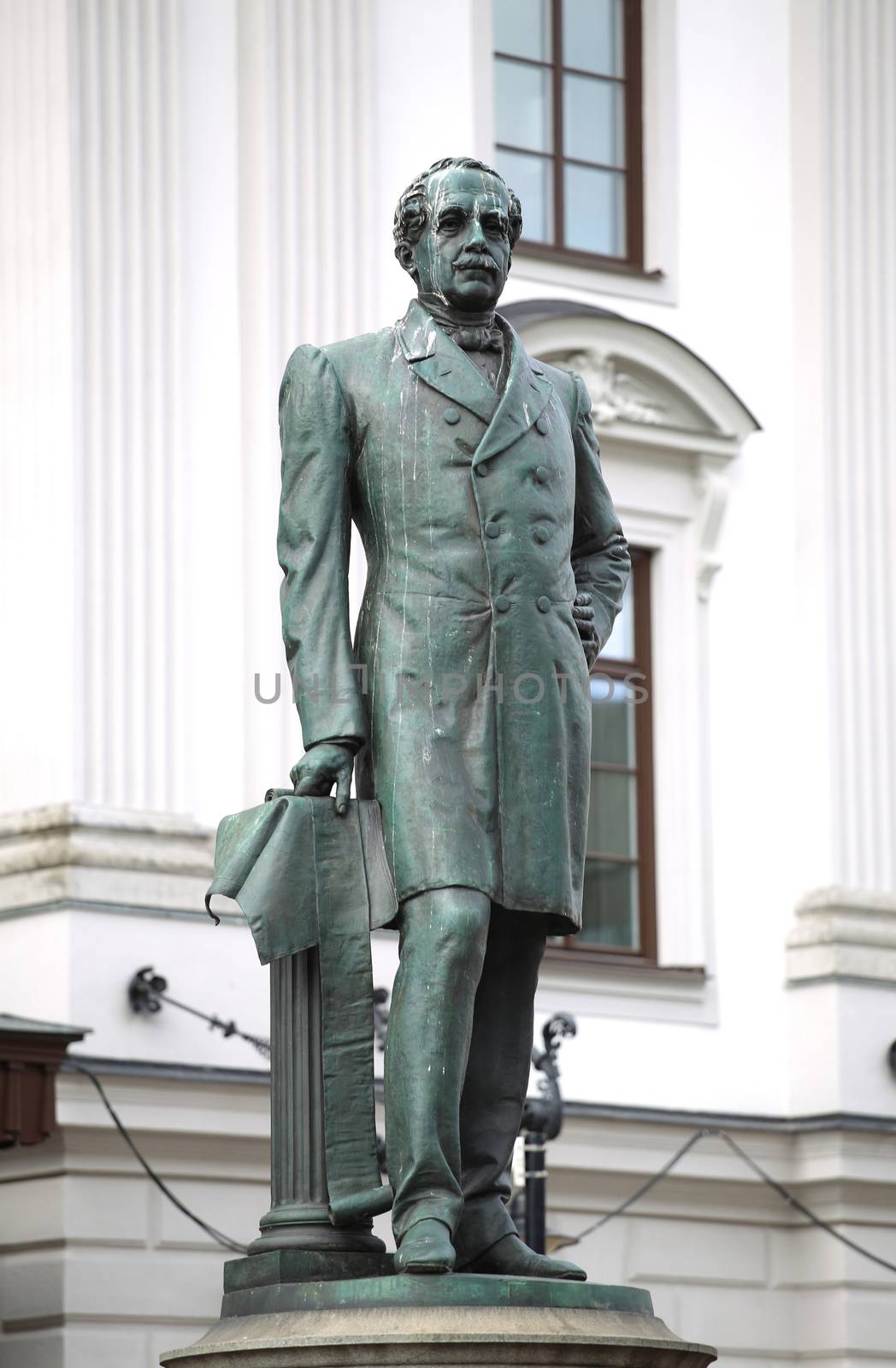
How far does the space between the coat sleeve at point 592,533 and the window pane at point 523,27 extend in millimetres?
11203

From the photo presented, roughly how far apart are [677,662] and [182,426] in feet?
11.6

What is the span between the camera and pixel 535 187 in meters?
18.8

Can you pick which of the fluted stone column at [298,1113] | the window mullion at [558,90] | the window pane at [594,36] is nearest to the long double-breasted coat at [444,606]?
the fluted stone column at [298,1113]

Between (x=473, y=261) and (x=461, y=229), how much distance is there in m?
0.08

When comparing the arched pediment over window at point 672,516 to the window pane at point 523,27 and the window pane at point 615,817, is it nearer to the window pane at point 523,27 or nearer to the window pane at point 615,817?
the window pane at point 615,817

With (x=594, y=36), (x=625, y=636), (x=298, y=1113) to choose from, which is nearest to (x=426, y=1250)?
(x=298, y=1113)

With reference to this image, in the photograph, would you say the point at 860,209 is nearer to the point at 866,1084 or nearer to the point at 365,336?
the point at 866,1084

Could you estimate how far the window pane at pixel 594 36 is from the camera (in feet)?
62.5

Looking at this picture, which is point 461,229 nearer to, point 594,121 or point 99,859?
point 99,859

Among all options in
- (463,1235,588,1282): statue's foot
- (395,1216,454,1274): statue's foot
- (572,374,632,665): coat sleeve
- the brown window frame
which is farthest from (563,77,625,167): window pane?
(395,1216,454,1274): statue's foot

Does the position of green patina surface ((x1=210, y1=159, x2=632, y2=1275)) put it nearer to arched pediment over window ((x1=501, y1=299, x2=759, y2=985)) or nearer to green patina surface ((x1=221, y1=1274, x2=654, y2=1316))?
green patina surface ((x1=221, y1=1274, x2=654, y2=1316))

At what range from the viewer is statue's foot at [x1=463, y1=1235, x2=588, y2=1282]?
7102 mm

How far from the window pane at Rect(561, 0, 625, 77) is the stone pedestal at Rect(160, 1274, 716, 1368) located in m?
13.1

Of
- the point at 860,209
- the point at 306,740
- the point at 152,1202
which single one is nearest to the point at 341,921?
the point at 306,740
